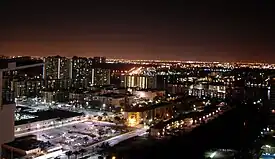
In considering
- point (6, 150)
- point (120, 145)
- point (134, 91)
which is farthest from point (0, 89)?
point (134, 91)

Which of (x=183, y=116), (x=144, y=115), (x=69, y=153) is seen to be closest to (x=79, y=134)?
(x=69, y=153)

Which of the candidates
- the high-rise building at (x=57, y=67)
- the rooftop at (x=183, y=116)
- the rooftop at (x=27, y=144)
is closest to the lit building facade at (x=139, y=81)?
the high-rise building at (x=57, y=67)

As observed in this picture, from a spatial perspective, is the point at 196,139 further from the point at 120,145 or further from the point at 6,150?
the point at 6,150

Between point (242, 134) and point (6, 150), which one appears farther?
point (242, 134)

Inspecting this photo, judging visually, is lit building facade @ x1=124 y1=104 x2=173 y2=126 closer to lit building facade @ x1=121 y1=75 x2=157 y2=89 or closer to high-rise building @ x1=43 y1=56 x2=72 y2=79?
high-rise building @ x1=43 y1=56 x2=72 y2=79

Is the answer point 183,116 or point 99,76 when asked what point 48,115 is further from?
point 99,76

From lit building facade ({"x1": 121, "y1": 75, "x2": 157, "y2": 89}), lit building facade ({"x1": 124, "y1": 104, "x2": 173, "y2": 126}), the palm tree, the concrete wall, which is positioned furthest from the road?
lit building facade ({"x1": 121, "y1": 75, "x2": 157, "y2": 89})
